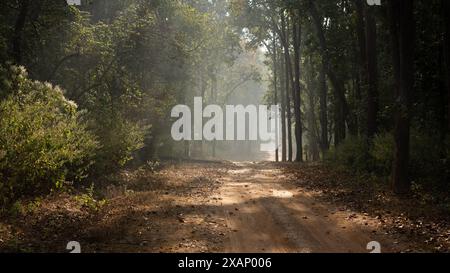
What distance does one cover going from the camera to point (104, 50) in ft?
70.8

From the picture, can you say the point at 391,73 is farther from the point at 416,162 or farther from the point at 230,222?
the point at 230,222

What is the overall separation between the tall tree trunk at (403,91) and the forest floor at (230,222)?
89 centimetres

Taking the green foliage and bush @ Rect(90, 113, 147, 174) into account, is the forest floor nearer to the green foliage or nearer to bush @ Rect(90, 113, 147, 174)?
the green foliage

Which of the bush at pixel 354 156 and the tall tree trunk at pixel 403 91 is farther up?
the tall tree trunk at pixel 403 91

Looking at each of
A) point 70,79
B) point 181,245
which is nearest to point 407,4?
point 181,245

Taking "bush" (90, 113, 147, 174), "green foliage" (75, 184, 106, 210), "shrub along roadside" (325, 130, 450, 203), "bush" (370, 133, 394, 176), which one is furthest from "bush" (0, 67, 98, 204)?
"bush" (370, 133, 394, 176)

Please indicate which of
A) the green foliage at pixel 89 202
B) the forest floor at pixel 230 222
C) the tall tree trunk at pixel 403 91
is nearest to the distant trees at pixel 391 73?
the tall tree trunk at pixel 403 91

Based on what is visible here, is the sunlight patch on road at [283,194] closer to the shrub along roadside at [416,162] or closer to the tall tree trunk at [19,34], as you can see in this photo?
the shrub along roadside at [416,162]

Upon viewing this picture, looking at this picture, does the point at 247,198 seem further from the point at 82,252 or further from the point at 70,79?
the point at 70,79

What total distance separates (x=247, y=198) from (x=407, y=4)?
8.01 metres

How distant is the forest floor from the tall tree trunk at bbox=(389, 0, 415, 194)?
0.89m

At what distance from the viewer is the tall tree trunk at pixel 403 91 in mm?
14469

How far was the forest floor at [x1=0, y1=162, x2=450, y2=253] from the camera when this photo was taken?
365 inches

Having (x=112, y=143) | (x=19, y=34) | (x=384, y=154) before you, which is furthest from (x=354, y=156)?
(x=19, y=34)
